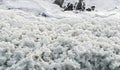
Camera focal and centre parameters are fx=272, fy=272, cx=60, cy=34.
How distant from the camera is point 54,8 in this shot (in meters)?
6.35

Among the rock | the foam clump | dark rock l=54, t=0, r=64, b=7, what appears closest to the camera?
the foam clump

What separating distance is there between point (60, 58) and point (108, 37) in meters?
1.06

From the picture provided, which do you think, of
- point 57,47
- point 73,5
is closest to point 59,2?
point 73,5

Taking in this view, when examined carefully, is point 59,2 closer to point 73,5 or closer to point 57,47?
point 73,5

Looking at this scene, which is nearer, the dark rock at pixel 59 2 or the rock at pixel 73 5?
the rock at pixel 73 5

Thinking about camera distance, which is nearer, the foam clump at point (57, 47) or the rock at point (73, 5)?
the foam clump at point (57, 47)

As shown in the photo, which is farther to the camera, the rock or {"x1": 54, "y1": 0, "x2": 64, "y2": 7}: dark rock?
{"x1": 54, "y1": 0, "x2": 64, "y2": 7}: dark rock

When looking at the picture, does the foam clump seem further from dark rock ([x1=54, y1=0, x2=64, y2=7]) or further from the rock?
dark rock ([x1=54, y1=0, x2=64, y2=7])

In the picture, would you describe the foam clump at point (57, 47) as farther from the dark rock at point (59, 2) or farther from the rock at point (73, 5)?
the dark rock at point (59, 2)

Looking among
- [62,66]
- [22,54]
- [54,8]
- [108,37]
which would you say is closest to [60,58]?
[62,66]

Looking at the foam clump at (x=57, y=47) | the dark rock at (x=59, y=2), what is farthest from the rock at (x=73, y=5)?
the foam clump at (x=57, y=47)

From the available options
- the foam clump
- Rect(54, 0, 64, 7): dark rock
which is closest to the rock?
Rect(54, 0, 64, 7): dark rock

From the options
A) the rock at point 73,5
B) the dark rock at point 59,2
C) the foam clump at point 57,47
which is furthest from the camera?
the dark rock at point 59,2

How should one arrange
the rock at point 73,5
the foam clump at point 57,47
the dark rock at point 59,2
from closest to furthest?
the foam clump at point 57,47 → the rock at point 73,5 → the dark rock at point 59,2
